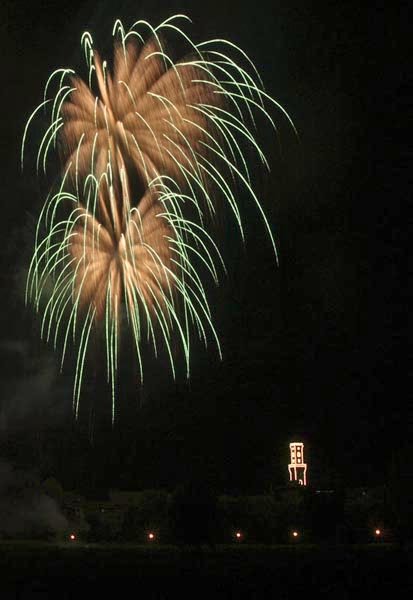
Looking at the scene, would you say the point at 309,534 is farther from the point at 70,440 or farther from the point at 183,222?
the point at 70,440

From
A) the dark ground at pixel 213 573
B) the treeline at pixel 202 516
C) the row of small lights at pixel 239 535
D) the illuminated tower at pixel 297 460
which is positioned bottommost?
the dark ground at pixel 213 573

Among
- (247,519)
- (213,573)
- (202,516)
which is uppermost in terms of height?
(247,519)

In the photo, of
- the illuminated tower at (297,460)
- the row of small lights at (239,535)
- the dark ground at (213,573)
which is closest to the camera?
the dark ground at (213,573)

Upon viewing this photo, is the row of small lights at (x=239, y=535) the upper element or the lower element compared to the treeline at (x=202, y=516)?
lower

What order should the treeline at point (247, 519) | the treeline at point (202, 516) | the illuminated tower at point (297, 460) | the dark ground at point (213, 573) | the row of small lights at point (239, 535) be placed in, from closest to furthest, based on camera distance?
the dark ground at point (213, 573)
the treeline at point (247, 519)
the treeline at point (202, 516)
the row of small lights at point (239, 535)
the illuminated tower at point (297, 460)

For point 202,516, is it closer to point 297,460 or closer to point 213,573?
point 213,573

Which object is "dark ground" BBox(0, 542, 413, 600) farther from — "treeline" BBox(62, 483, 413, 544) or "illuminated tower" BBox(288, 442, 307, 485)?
"illuminated tower" BBox(288, 442, 307, 485)

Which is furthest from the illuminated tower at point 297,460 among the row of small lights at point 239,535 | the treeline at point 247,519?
the row of small lights at point 239,535

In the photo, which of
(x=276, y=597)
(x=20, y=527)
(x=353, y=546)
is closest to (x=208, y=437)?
(x=20, y=527)

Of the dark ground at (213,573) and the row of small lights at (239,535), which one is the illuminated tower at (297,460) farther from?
the dark ground at (213,573)

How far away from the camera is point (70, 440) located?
56.2m

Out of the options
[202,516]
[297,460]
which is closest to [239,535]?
[202,516]

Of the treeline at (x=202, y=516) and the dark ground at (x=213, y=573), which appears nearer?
the dark ground at (x=213, y=573)

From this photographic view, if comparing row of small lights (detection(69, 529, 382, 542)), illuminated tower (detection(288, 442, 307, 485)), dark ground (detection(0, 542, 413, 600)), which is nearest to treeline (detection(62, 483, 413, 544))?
row of small lights (detection(69, 529, 382, 542))
